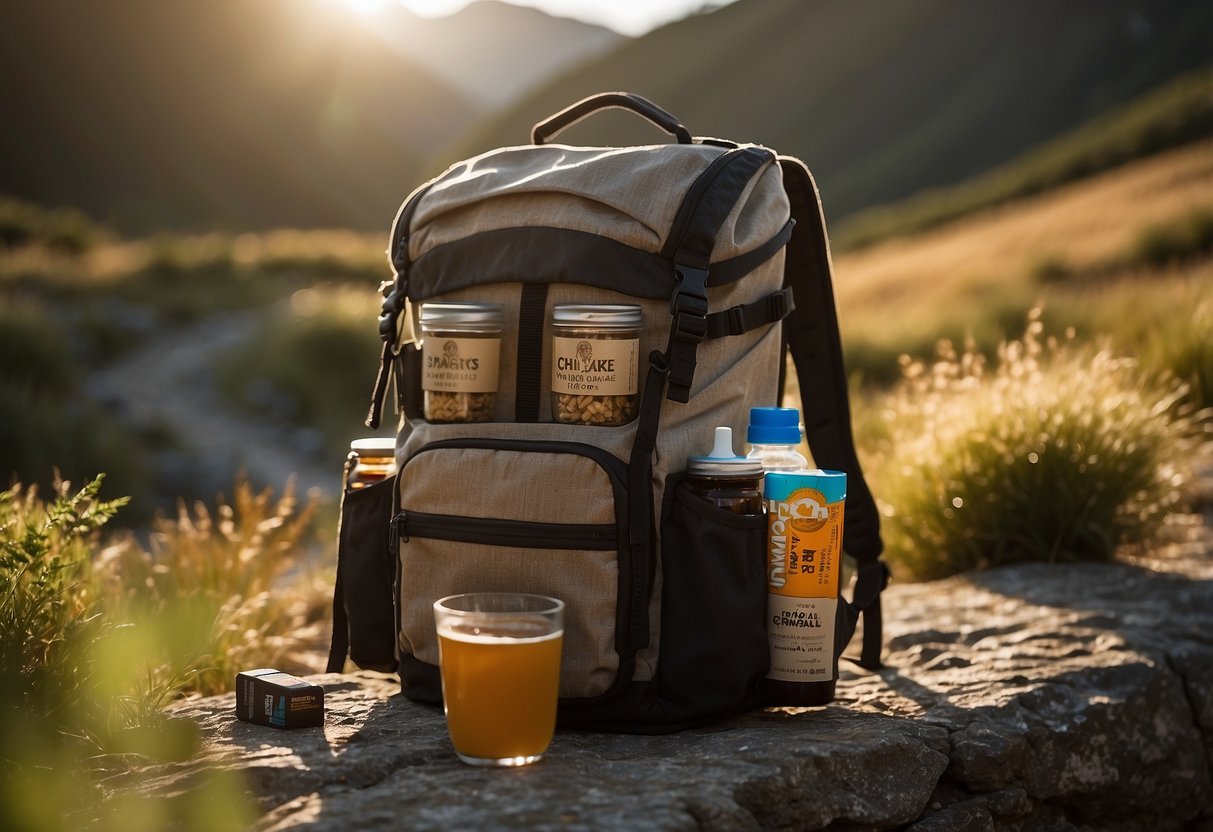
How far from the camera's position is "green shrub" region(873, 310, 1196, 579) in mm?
4211

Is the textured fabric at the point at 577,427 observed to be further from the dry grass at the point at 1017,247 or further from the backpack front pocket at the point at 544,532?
the dry grass at the point at 1017,247

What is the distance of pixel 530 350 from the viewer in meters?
2.51

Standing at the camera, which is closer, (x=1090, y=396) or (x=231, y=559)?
(x=231, y=559)

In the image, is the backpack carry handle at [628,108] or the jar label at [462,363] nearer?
the jar label at [462,363]

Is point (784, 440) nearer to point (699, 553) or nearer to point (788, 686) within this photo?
point (699, 553)

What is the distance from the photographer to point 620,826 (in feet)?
5.85

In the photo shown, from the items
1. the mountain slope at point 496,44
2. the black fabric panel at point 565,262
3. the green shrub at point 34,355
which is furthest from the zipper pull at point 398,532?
the mountain slope at point 496,44

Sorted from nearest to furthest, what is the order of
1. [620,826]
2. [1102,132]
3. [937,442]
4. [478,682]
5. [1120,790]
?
1. [620,826]
2. [478,682]
3. [1120,790]
4. [937,442]
5. [1102,132]

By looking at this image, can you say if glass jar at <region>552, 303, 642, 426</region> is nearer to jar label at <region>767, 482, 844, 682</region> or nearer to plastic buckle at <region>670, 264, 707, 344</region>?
plastic buckle at <region>670, 264, 707, 344</region>

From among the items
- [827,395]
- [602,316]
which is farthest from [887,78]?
[602,316]

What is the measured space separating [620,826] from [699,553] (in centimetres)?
66

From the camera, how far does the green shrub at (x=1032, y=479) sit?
4.21 metres

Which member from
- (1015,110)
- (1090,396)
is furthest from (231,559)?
(1015,110)

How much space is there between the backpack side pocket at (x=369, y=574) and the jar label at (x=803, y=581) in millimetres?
896
